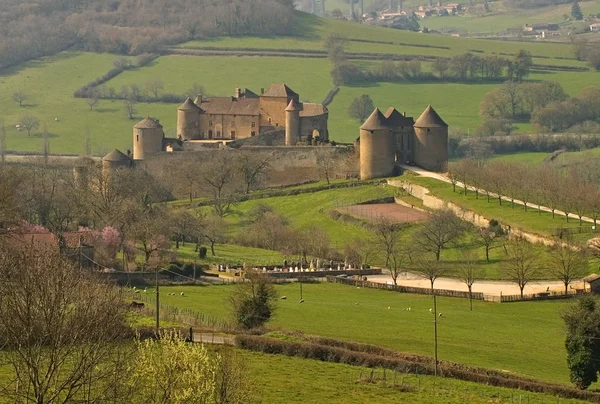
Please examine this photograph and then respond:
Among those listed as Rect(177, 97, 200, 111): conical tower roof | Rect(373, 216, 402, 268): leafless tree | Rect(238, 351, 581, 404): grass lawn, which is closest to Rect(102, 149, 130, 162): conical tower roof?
Rect(177, 97, 200, 111): conical tower roof

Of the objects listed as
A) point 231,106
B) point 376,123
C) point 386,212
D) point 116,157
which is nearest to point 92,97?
point 231,106

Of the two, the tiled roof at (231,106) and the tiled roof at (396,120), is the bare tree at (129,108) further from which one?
the tiled roof at (396,120)

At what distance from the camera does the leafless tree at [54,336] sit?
3728 cm

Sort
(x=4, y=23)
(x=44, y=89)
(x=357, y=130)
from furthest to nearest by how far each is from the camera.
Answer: (x=4, y=23) < (x=44, y=89) < (x=357, y=130)

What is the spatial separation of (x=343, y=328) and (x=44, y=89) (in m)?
92.5

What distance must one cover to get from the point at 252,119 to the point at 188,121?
4.21m

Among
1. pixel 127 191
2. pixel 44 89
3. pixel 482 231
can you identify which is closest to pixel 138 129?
pixel 127 191

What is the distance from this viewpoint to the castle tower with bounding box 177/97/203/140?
105188 millimetres

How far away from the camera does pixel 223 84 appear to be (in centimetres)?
14525

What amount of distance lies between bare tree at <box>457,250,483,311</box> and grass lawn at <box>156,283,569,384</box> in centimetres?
136

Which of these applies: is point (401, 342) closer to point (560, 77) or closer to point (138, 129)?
point (138, 129)

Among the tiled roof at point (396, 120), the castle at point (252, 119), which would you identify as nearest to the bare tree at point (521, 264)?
the tiled roof at point (396, 120)

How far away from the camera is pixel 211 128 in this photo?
10600cm

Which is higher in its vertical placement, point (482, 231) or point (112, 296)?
point (112, 296)
